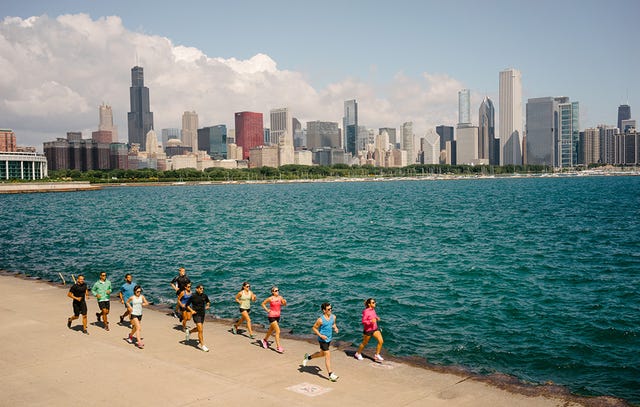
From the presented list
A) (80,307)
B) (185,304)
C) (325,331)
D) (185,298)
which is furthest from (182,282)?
(325,331)

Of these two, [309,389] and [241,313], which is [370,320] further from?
[241,313]

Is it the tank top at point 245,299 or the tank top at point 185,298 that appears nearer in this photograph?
the tank top at point 245,299

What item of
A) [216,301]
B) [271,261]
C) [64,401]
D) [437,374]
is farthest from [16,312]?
[271,261]

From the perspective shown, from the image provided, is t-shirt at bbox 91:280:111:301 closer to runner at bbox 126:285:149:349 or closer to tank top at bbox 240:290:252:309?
runner at bbox 126:285:149:349

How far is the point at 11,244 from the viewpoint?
5488 cm

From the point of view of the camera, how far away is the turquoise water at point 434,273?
21.4 meters

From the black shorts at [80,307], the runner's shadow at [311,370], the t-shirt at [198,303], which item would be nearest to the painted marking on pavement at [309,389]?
the runner's shadow at [311,370]

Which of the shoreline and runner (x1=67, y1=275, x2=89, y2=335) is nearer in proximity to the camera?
the shoreline

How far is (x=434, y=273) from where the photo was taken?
37.2 meters

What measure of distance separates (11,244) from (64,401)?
1841 inches

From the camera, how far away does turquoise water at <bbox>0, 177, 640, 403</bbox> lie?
21.4 meters

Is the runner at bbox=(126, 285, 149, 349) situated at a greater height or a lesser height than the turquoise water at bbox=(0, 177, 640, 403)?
greater

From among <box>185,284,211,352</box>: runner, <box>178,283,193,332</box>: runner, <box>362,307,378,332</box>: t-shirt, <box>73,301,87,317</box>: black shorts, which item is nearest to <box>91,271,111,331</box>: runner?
<box>73,301,87,317</box>: black shorts

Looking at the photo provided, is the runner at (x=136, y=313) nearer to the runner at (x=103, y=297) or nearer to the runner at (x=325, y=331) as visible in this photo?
the runner at (x=103, y=297)
